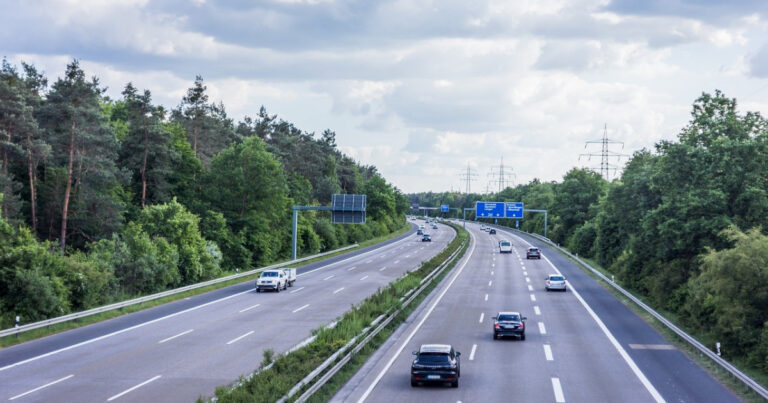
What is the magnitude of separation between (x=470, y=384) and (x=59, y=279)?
2369cm

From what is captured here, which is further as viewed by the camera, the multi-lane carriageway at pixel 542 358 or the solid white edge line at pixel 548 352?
the solid white edge line at pixel 548 352

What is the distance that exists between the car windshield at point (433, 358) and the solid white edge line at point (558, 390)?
136 inches

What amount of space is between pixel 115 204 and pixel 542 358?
138ft

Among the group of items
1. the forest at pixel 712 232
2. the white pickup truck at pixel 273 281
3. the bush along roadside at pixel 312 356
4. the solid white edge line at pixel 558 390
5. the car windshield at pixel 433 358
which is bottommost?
the white pickup truck at pixel 273 281

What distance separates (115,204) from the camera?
181 ft

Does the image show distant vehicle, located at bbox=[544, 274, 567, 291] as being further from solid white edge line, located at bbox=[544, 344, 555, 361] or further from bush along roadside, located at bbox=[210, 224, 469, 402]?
solid white edge line, located at bbox=[544, 344, 555, 361]

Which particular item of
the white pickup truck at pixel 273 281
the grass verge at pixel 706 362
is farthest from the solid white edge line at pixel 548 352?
the white pickup truck at pixel 273 281

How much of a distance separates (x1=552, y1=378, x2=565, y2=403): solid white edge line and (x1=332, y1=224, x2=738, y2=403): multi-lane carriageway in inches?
1.2

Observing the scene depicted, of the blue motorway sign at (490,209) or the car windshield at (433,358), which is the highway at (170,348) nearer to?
the car windshield at (433,358)

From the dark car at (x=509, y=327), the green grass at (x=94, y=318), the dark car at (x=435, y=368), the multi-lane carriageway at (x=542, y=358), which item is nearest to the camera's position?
the multi-lane carriageway at (x=542, y=358)

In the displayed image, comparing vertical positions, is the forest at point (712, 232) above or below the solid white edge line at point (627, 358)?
above

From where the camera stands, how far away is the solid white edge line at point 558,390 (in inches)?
742

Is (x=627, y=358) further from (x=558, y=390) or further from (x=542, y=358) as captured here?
(x=558, y=390)

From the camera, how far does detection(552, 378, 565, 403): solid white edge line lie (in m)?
18.9
